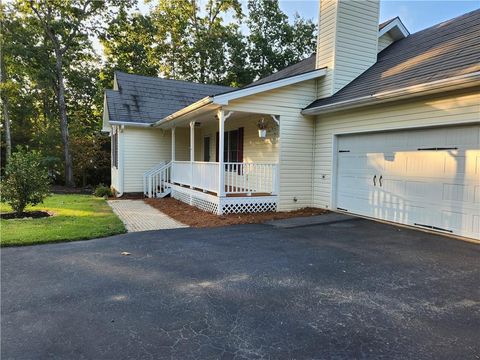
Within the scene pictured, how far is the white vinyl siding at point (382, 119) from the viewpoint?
606cm

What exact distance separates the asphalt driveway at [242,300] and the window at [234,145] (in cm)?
676

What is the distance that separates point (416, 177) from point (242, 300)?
529cm

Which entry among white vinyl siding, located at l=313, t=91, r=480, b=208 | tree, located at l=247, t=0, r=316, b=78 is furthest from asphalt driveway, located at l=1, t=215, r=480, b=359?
tree, located at l=247, t=0, r=316, b=78

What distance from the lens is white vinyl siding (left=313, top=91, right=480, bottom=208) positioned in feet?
19.9

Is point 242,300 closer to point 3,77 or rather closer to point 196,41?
point 3,77

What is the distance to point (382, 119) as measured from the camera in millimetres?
7641

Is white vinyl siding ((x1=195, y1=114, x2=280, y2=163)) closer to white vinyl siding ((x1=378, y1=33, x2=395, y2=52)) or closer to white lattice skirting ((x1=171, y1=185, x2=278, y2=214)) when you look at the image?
white lattice skirting ((x1=171, y1=185, x2=278, y2=214))

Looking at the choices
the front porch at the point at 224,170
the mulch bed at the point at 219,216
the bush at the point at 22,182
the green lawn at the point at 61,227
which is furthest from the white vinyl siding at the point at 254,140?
the bush at the point at 22,182

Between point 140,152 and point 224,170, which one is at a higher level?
point 140,152

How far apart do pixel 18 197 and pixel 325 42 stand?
31.2ft

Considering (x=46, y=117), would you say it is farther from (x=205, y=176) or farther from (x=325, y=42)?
(x=325, y=42)

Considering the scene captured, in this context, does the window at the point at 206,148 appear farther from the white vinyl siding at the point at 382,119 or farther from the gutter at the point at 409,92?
the gutter at the point at 409,92

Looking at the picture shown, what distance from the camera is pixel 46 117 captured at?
2700 cm

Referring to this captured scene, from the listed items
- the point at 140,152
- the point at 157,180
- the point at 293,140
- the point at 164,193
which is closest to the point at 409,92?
the point at 293,140
